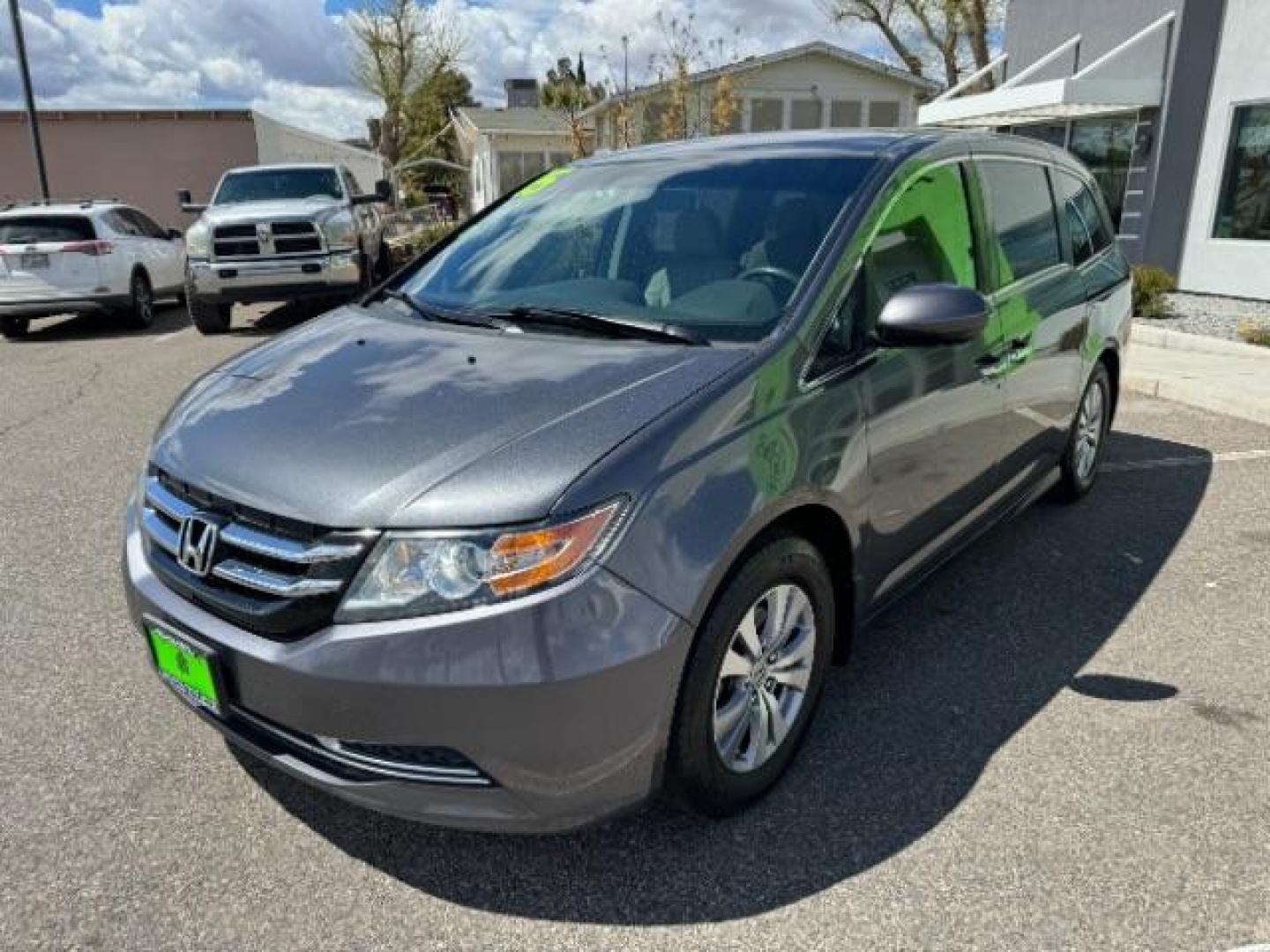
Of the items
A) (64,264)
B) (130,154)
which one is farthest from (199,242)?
(130,154)

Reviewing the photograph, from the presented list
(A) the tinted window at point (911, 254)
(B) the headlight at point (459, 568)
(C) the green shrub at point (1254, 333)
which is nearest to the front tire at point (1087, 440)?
(A) the tinted window at point (911, 254)

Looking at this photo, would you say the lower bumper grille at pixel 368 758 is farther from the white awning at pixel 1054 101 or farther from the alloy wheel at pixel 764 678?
the white awning at pixel 1054 101

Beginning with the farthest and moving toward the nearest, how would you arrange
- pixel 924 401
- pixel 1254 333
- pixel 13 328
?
pixel 13 328
pixel 1254 333
pixel 924 401

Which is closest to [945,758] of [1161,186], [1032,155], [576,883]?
[576,883]

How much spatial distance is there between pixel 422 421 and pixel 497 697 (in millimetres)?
721

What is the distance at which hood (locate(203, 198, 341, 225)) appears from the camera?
432 inches

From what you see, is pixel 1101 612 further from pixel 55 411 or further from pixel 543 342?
pixel 55 411

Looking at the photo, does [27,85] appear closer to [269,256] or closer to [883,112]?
[269,256]

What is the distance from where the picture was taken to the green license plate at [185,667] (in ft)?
7.32

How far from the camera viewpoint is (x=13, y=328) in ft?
39.8

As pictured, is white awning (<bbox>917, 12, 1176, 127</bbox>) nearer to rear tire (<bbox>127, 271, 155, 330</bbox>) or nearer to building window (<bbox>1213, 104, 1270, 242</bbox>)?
building window (<bbox>1213, 104, 1270, 242</bbox>)

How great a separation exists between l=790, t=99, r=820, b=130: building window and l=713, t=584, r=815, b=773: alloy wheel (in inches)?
980

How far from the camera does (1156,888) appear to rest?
2.28m

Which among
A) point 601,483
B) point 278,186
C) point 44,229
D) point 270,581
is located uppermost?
point 278,186
